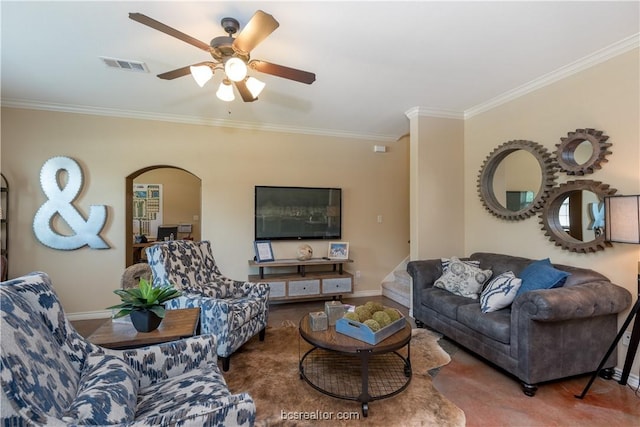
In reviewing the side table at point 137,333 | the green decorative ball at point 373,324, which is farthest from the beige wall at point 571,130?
the side table at point 137,333

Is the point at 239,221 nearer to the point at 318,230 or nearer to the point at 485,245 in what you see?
the point at 318,230

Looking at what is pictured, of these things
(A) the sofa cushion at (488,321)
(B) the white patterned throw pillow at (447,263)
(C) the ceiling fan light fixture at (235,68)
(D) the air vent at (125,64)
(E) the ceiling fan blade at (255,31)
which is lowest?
(A) the sofa cushion at (488,321)

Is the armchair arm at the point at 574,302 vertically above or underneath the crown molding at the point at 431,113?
underneath

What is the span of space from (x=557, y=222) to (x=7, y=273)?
5865mm

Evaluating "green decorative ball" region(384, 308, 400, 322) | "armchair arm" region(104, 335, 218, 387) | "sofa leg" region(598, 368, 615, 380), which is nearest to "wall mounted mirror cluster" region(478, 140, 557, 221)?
"sofa leg" region(598, 368, 615, 380)

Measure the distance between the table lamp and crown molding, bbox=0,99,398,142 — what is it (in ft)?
10.5

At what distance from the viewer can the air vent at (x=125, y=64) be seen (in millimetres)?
2586

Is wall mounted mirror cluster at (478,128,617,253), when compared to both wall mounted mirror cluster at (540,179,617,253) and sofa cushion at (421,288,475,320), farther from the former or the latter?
sofa cushion at (421,288,475,320)

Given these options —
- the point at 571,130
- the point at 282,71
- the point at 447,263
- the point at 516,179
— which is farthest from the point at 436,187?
the point at 282,71

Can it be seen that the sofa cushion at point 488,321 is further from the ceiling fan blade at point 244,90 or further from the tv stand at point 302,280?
the ceiling fan blade at point 244,90

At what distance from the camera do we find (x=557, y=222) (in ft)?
9.53

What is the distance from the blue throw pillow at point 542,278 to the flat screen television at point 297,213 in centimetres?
260

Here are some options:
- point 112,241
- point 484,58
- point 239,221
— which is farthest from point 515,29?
point 112,241

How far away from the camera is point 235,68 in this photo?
6.44ft
